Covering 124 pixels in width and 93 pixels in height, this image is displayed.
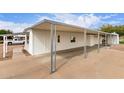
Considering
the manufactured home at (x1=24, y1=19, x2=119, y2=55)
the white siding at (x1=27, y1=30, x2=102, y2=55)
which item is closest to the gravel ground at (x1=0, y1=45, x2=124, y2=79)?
the manufactured home at (x1=24, y1=19, x2=119, y2=55)

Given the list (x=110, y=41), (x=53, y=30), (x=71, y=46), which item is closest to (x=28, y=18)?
(x=110, y=41)

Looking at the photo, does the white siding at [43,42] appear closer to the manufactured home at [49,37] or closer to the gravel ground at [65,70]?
the manufactured home at [49,37]

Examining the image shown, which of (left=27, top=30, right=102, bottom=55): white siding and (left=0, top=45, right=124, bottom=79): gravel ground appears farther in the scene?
(left=27, top=30, right=102, bottom=55): white siding

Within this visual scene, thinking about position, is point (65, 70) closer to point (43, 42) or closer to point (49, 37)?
point (43, 42)

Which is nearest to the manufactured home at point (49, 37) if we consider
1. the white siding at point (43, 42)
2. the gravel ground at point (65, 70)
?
the white siding at point (43, 42)

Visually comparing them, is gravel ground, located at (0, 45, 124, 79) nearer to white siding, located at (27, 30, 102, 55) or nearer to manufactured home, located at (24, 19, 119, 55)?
manufactured home, located at (24, 19, 119, 55)

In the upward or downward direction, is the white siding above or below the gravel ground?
above

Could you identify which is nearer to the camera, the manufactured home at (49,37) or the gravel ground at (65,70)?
the gravel ground at (65,70)

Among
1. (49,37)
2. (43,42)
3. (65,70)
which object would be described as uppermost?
(49,37)

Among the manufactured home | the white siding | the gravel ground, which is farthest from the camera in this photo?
the white siding

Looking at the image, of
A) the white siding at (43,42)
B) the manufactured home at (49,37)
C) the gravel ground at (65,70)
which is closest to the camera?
the gravel ground at (65,70)

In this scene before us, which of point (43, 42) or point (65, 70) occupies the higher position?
point (43, 42)

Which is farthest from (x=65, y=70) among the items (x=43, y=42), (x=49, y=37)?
(x=49, y=37)
